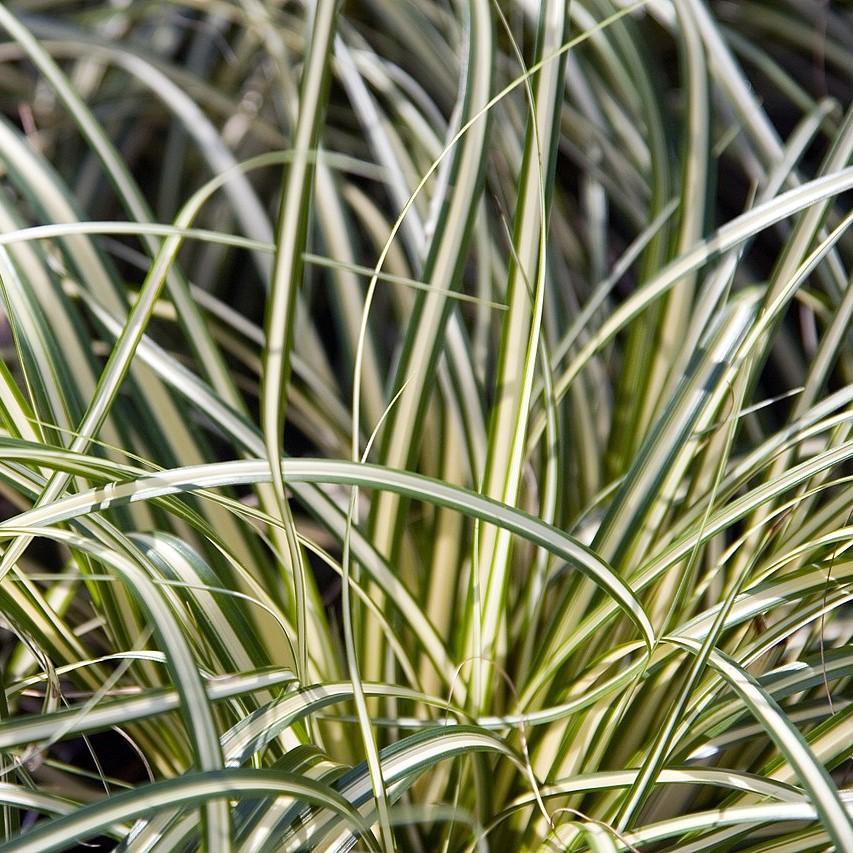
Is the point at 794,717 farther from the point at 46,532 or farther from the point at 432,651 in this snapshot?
the point at 46,532

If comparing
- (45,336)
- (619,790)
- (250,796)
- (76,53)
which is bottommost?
(619,790)

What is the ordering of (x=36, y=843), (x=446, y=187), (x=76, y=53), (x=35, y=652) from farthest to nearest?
1. (x=76, y=53)
2. (x=446, y=187)
3. (x=35, y=652)
4. (x=36, y=843)

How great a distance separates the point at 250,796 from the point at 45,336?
11.3 inches

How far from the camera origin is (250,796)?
0.33 metres

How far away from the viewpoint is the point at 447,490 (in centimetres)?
38

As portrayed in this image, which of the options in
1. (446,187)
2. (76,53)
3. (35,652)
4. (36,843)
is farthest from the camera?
(76,53)

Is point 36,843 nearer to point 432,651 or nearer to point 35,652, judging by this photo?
point 35,652

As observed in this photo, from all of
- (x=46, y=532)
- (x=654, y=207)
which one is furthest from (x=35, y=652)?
(x=654, y=207)

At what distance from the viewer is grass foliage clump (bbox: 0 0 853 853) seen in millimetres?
373

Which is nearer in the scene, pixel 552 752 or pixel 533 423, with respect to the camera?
pixel 552 752

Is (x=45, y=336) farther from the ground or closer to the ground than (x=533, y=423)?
farther from the ground

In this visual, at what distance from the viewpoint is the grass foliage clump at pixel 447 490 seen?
37cm

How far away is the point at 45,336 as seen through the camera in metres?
0.49

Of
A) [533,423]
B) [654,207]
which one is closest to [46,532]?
[533,423]
